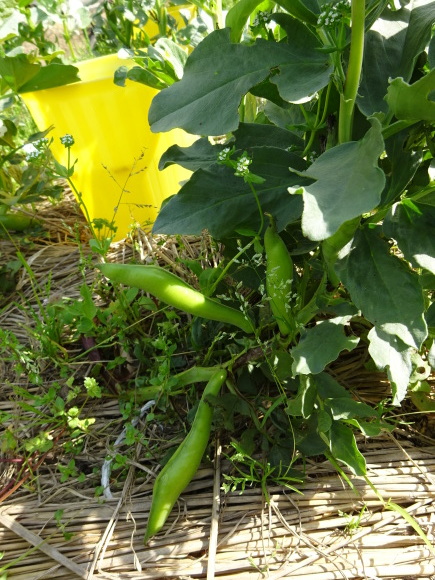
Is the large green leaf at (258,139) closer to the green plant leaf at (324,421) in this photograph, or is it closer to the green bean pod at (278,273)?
the green bean pod at (278,273)

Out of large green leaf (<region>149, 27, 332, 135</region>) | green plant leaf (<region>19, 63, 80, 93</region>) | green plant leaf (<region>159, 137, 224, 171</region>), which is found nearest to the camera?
large green leaf (<region>149, 27, 332, 135</region>)

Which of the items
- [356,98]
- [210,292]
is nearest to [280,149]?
[356,98]

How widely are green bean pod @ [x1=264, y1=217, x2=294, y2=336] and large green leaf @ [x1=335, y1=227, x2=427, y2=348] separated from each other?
12 centimetres

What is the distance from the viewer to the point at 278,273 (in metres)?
0.97

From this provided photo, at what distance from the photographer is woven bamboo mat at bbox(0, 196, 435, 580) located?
3.09 feet

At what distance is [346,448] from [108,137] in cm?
105

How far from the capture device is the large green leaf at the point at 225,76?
0.86m

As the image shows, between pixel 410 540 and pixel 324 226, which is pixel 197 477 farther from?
pixel 324 226

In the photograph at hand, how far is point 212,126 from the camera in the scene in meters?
0.87

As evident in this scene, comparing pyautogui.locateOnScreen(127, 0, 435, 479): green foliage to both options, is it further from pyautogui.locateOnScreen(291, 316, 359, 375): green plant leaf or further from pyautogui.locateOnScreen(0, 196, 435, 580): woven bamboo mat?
pyautogui.locateOnScreen(0, 196, 435, 580): woven bamboo mat

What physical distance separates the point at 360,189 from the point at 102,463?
0.77 metres

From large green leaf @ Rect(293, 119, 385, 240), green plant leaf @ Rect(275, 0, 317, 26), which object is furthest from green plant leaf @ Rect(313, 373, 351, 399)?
green plant leaf @ Rect(275, 0, 317, 26)

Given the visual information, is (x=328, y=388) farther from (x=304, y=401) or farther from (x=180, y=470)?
(x=180, y=470)

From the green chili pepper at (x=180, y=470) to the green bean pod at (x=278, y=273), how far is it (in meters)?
0.21
